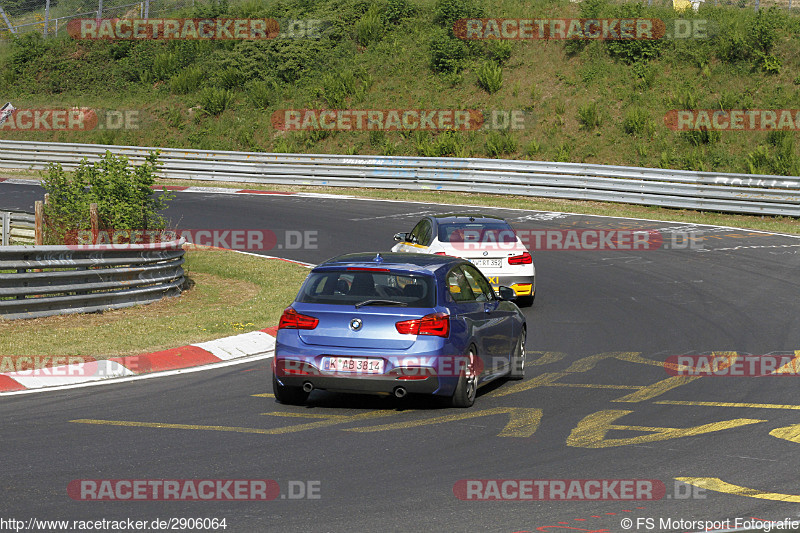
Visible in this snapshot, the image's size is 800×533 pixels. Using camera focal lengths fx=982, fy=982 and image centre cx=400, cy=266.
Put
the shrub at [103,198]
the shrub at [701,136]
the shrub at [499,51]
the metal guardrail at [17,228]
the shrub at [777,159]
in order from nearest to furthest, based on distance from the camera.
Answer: the shrub at [103,198] → the metal guardrail at [17,228] → the shrub at [777,159] → the shrub at [701,136] → the shrub at [499,51]

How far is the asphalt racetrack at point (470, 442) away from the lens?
6227 mm

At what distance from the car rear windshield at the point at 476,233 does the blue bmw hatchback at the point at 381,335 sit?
6237mm

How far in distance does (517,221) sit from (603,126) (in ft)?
39.4

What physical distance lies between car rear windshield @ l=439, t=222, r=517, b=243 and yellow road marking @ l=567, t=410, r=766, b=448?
7.28 metres

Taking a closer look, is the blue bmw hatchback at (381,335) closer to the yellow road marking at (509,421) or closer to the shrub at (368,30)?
the yellow road marking at (509,421)

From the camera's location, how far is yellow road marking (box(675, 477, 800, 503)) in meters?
6.55

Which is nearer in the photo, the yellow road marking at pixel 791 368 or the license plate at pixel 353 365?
the license plate at pixel 353 365

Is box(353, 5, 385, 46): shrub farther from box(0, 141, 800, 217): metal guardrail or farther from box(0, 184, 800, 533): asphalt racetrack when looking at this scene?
box(0, 184, 800, 533): asphalt racetrack

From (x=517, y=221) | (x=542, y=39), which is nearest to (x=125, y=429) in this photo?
(x=517, y=221)

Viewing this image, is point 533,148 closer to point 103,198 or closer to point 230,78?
point 230,78

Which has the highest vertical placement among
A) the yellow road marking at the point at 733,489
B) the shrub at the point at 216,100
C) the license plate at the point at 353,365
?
the shrub at the point at 216,100

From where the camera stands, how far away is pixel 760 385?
1061 cm

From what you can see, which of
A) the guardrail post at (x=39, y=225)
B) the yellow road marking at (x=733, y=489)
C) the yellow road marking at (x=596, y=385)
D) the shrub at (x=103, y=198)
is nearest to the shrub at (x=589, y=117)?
the shrub at (x=103, y=198)

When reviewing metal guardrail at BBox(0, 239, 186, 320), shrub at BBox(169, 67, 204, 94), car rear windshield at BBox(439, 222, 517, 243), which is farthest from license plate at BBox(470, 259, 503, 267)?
shrub at BBox(169, 67, 204, 94)
